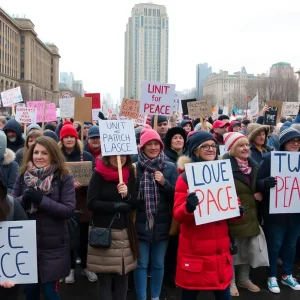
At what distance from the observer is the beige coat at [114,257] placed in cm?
382

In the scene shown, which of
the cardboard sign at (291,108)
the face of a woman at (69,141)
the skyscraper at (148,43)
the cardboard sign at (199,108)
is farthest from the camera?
the skyscraper at (148,43)

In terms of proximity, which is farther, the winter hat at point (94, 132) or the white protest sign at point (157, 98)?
the white protest sign at point (157, 98)

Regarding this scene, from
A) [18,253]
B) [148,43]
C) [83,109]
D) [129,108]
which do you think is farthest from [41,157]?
[148,43]

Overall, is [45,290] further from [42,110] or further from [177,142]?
[42,110]

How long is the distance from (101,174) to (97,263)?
84 cm

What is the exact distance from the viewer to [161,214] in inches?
170

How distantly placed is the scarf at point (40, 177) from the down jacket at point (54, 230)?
0.06 meters

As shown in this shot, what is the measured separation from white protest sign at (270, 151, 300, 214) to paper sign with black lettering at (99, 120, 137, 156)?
1.58 m

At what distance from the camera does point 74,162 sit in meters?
5.06

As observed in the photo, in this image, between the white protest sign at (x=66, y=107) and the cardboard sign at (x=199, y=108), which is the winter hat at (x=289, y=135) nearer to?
the cardboard sign at (x=199, y=108)

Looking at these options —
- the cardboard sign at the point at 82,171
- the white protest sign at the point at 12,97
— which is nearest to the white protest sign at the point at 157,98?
the cardboard sign at the point at 82,171

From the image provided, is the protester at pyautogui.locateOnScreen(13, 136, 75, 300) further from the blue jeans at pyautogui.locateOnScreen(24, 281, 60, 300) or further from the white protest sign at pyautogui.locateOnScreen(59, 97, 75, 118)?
the white protest sign at pyautogui.locateOnScreen(59, 97, 75, 118)

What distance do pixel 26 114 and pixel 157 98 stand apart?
4.55 meters

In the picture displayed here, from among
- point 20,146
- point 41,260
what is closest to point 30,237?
point 41,260
